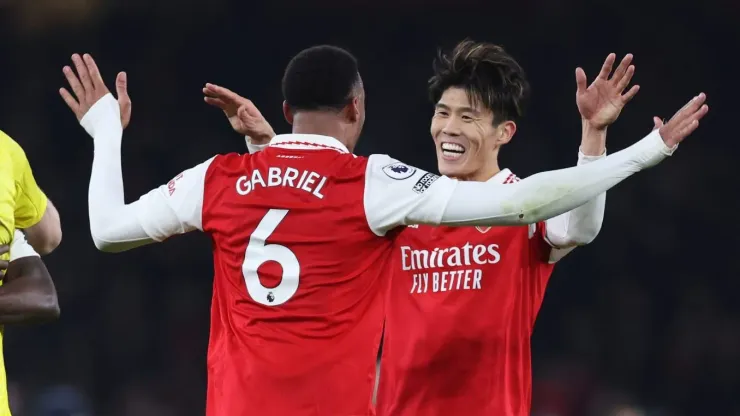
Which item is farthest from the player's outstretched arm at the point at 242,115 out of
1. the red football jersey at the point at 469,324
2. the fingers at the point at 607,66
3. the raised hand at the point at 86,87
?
the fingers at the point at 607,66

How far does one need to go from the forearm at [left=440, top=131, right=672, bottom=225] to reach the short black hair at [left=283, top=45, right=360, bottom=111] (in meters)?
0.50

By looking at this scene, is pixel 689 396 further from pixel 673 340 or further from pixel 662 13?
pixel 662 13

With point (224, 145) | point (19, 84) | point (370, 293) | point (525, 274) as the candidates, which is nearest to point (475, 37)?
point (224, 145)

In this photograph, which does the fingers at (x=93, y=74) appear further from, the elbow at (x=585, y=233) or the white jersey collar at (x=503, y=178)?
the elbow at (x=585, y=233)

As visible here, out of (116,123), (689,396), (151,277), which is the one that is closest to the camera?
(116,123)

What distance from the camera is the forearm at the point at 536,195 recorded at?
3.50 metres

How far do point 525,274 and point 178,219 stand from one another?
131 centimetres

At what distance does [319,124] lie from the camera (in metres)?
3.78

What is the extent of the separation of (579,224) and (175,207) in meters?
1.31

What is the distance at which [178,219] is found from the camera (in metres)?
3.76

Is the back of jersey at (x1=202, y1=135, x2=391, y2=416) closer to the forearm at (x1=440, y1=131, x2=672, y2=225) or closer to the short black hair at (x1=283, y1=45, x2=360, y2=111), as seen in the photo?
the short black hair at (x1=283, y1=45, x2=360, y2=111)

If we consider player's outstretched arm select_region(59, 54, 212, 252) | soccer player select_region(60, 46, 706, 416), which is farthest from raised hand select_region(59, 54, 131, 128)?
soccer player select_region(60, 46, 706, 416)

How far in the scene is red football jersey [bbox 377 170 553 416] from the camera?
434 centimetres

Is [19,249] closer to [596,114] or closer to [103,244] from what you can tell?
[103,244]
